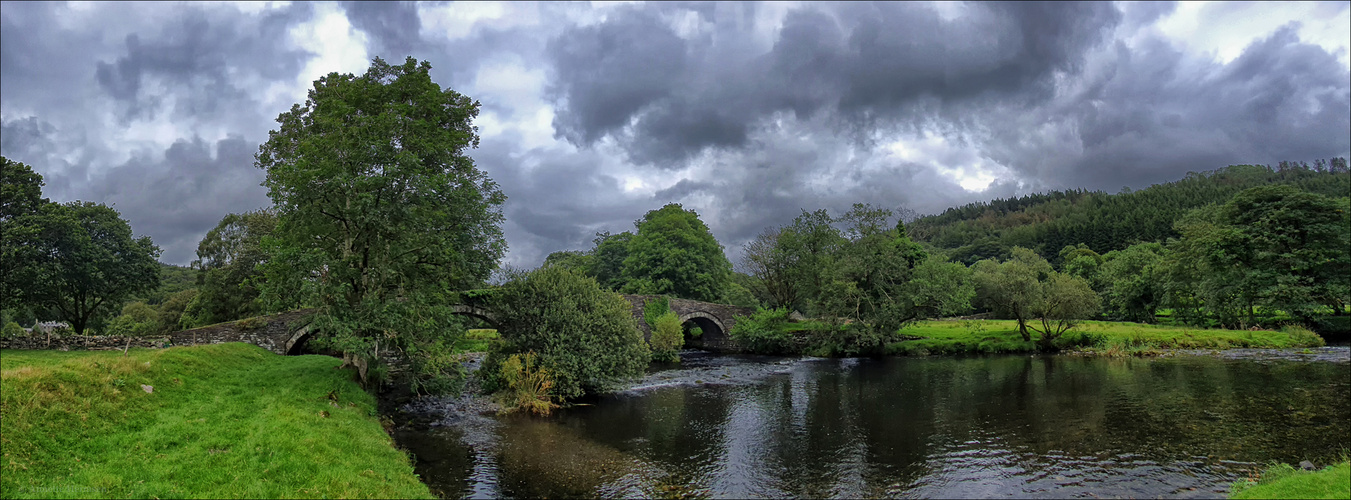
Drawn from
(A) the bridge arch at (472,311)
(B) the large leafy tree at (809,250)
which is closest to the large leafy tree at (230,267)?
(A) the bridge arch at (472,311)

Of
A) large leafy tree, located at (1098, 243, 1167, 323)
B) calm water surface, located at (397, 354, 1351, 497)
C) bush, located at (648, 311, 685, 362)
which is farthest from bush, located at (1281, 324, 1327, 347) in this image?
bush, located at (648, 311, 685, 362)

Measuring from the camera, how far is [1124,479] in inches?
591

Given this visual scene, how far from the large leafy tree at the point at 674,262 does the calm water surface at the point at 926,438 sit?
3679 centimetres

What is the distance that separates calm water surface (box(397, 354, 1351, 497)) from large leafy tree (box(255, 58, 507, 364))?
5.53 m

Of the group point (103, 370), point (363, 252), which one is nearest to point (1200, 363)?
point (363, 252)

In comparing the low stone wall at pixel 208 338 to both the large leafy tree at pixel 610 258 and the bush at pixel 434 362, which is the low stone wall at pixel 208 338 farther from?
the large leafy tree at pixel 610 258

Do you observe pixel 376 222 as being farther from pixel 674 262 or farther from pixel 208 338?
pixel 674 262

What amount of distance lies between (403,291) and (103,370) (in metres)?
11.3

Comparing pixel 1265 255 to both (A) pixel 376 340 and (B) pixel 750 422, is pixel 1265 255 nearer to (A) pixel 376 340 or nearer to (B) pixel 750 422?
(B) pixel 750 422

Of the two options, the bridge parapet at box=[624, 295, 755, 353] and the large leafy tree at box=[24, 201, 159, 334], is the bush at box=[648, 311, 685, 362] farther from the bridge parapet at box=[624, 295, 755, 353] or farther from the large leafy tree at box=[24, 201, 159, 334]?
the large leafy tree at box=[24, 201, 159, 334]

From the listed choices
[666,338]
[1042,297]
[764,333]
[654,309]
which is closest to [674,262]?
[654,309]

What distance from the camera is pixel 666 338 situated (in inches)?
1877

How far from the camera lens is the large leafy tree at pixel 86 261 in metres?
32.3

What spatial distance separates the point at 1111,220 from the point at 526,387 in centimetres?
13276
